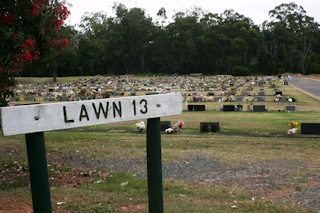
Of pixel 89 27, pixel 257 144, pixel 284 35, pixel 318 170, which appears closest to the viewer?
pixel 318 170

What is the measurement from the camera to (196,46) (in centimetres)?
8206

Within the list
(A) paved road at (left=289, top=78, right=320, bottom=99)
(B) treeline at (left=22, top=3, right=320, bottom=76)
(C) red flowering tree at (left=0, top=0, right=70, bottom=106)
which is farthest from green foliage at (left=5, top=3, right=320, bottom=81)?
(C) red flowering tree at (left=0, top=0, right=70, bottom=106)

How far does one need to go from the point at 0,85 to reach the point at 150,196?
179 inches

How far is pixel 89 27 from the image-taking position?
92062 mm

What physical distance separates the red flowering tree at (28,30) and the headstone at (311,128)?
9.24 meters

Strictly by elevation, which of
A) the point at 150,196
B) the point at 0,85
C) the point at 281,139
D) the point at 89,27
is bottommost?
the point at 281,139

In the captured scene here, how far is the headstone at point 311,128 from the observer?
11.4 metres

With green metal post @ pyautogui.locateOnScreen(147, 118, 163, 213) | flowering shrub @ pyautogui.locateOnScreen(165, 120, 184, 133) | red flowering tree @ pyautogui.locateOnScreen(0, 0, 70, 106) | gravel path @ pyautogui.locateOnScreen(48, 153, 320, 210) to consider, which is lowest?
gravel path @ pyautogui.locateOnScreen(48, 153, 320, 210)

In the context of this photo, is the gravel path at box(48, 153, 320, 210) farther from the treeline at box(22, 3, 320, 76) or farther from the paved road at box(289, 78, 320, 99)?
the treeline at box(22, 3, 320, 76)

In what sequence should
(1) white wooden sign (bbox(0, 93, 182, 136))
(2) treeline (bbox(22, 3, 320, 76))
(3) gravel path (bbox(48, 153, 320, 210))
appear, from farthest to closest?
1. (2) treeline (bbox(22, 3, 320, 76))
2. (3) gravel path (bbox(48, 153, 320, 210))
3. (1) white wooden sign (bbox(0, 93, 182, 136))

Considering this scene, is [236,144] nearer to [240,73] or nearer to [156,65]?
[240,73]

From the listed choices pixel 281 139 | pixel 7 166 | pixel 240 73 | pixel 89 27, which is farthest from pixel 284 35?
pixel 7 166

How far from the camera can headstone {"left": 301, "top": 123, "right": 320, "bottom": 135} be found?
11.4 metres

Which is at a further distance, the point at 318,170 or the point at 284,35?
the point at 284,35
